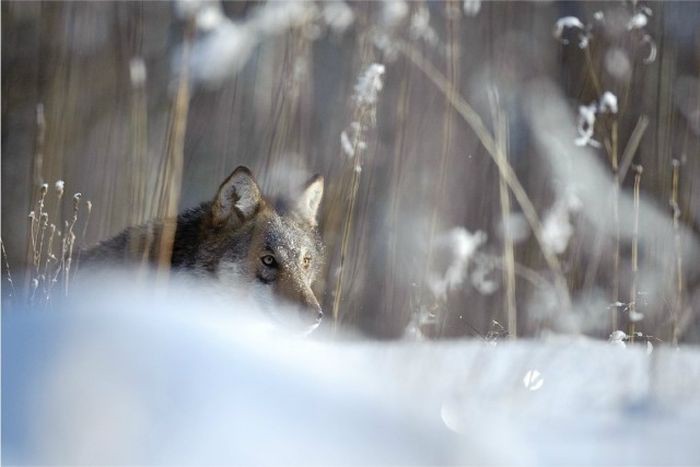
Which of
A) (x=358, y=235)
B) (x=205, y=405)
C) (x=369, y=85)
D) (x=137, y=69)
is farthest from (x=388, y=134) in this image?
(x=205, y=405)

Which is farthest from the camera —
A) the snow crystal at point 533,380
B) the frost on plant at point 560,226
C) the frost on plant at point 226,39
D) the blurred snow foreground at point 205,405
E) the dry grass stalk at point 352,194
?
the frost on plant at point 226,39

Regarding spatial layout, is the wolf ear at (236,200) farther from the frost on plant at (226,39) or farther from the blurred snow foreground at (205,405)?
the blurred snow foreground at (205,405)

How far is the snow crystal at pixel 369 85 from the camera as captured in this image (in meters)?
3.41

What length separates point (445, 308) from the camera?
138 inches

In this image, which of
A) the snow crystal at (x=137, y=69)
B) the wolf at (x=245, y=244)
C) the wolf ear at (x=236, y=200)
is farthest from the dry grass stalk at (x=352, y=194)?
the snow crystal at (x=137, y=69)

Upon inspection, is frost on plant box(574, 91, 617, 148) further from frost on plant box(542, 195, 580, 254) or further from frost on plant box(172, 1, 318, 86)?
frost on plant box(172, 1, 318, 86)

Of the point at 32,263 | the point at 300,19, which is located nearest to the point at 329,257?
the point at 300,19

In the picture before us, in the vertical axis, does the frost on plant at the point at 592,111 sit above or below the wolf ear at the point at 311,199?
above

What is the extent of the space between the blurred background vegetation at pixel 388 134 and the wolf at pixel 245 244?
160 millimetres

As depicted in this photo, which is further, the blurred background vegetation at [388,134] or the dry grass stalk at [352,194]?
the blurred background vegetation at [388,134]

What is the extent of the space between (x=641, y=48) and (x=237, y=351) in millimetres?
3780

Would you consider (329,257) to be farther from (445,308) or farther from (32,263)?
(32,263)

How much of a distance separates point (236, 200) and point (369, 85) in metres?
0.87

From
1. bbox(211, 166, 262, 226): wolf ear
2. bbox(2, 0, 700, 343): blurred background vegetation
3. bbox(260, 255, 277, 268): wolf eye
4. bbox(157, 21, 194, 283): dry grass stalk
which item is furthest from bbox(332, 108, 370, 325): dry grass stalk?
bbox(157, 21, 194, 283): dry grass stalk
